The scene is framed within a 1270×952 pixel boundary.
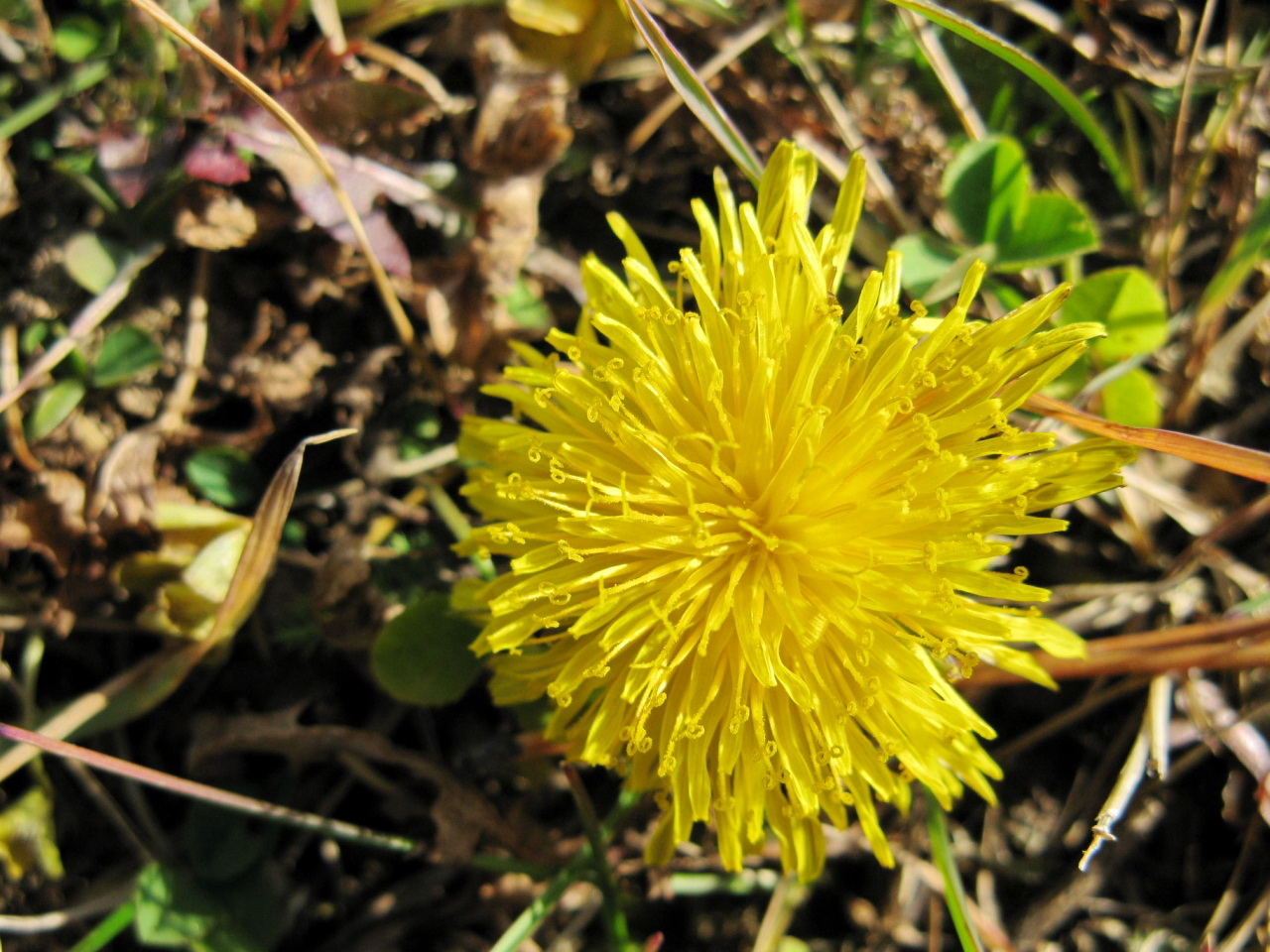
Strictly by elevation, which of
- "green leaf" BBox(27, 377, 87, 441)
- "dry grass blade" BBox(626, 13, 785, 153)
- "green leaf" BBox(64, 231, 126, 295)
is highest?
"dry grass blade" BBox(626, 13, 785, 153)

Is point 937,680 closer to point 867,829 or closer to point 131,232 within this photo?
point 867,829

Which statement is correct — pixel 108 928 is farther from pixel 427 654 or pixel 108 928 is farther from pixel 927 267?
pixel 927 267

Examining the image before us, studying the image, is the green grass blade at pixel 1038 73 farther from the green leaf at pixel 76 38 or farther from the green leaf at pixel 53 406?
the green leaf at pixel 53 406

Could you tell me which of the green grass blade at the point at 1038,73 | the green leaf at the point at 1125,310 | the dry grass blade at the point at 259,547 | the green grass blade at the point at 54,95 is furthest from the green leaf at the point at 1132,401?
the green grass blade at the point at 54,95

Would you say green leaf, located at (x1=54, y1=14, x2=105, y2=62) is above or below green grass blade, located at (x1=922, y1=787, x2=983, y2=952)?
above

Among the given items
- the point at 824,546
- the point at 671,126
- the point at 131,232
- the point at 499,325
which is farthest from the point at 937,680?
the point at 131,232

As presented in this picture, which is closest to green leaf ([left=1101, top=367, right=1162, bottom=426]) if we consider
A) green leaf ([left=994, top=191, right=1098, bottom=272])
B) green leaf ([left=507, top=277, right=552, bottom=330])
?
green leaf ([left=994, top=191, right=1098, bottom=272])

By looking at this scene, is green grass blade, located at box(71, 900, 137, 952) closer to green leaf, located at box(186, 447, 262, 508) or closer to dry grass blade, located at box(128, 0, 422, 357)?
green leaf, located at box(186, 447, 262, 508)
